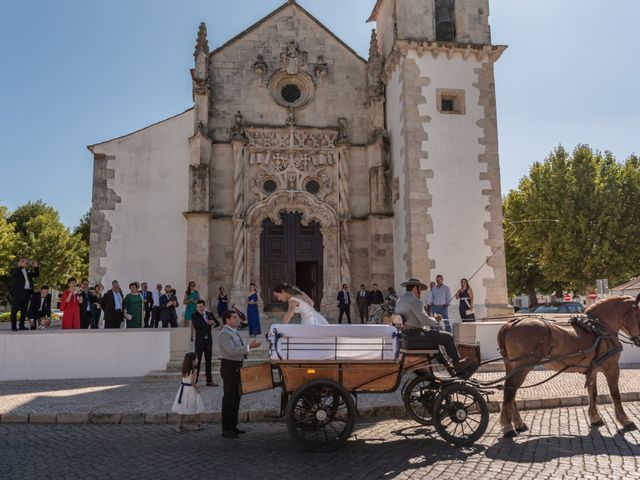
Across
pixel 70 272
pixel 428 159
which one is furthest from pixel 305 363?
pixel 70 272

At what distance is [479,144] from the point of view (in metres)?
18.0

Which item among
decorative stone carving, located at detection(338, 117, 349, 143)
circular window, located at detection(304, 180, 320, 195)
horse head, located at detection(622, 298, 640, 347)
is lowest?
horse head, located at detection(622, 298, 640, 347)

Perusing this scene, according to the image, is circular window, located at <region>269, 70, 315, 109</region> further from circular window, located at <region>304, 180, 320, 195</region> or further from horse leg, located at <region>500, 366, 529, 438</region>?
horse leg, located at <region>500, 366, 529, 438</region>

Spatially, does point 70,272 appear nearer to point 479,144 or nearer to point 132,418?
point 479,144

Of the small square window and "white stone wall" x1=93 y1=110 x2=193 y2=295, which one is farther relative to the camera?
"white stone wall" x1=93 y1=110 x2=193 y2=295

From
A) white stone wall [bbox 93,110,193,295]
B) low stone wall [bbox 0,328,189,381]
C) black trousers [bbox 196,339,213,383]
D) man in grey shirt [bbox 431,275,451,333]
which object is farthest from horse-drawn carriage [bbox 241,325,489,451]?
white stone wall [bbox 93,110,193,295]

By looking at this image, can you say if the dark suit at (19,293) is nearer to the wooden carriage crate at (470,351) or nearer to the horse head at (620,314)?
the wooden carriage crate at (470,351)

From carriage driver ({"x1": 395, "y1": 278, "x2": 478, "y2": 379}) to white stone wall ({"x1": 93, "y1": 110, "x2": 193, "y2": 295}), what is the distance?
502 inches

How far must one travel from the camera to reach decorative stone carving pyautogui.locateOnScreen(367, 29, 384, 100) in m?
19.8

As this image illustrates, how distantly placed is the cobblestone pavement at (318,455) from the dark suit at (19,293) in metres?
6.12

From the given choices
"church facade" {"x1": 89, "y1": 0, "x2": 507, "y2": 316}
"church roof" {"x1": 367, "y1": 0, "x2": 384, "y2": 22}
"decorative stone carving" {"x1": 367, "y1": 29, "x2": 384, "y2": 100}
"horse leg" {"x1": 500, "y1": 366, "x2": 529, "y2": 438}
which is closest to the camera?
"horse leg" {"x1": 500, "y1": 366, "x2": 529, "y2": 438}

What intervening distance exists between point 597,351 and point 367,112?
14714 mm

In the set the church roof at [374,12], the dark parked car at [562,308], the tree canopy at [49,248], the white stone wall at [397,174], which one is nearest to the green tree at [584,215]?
the dark parked car at [562,308]

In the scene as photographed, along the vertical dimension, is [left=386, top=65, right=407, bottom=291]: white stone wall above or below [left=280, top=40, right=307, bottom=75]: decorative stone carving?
below
